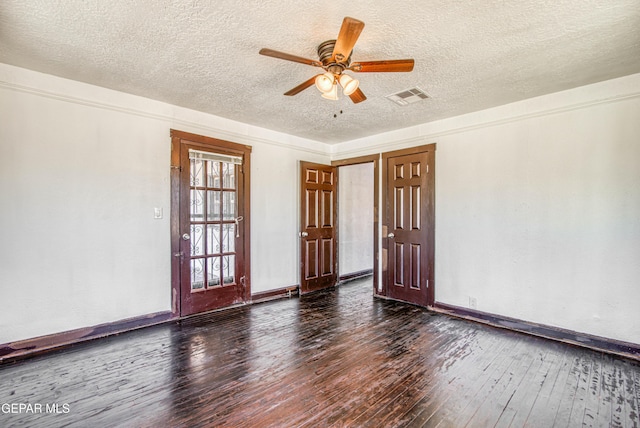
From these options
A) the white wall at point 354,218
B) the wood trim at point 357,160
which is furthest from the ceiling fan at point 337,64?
the white wall at point 354,218

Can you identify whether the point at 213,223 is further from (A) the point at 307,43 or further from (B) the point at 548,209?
(B) the point at 548,209

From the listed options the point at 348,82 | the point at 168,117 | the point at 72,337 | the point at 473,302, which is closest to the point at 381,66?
the point at 348,82

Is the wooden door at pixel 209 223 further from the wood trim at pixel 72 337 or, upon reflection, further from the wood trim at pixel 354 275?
the wood trim at pixel 354 275

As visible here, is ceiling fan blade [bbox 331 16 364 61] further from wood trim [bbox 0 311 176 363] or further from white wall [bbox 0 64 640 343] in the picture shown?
wood trim [bbox 0 311 176 363]

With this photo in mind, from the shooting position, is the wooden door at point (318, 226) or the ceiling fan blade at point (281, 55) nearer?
the ceiling fan blade at point (281, 55)

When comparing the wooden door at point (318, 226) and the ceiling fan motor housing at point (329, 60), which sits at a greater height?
the ceiling fan motor housing at point (329, 60)

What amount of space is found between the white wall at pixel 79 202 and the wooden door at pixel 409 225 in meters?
2.83

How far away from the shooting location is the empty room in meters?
2.09

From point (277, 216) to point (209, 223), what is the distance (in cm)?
116

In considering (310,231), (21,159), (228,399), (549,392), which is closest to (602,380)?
(549,392)

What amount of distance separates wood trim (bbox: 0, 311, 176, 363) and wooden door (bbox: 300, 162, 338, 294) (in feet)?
7.44

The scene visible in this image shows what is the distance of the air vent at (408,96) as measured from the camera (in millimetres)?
3256

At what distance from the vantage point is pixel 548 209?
130 inches

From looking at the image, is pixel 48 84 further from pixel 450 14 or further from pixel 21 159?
pixel 450 14
